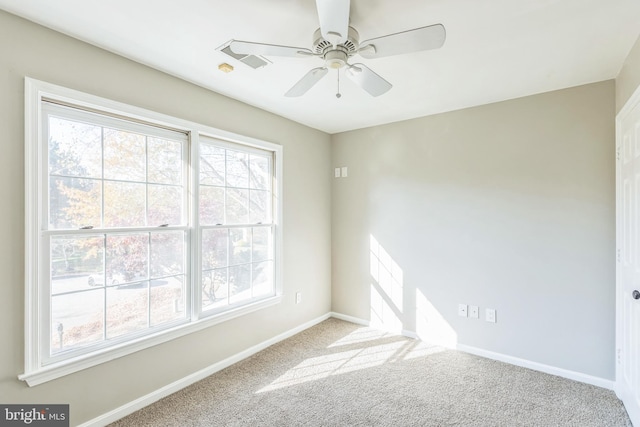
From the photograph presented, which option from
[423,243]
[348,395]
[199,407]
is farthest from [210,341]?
[423,243]

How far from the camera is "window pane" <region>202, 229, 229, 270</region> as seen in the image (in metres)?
2.74

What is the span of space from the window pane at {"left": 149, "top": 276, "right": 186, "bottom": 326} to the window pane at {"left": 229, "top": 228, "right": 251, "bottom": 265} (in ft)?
1.78

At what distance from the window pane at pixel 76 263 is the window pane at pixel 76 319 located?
65mm

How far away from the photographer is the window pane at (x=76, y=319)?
6.26 feet

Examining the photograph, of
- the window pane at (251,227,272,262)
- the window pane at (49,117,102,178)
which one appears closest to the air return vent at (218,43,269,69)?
the window pane at (49,117,102,178)

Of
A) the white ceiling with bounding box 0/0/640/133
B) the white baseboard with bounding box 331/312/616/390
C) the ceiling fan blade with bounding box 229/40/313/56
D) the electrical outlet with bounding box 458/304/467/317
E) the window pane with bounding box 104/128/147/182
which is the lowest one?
the white baseboard with bounding box 331/312/616/390

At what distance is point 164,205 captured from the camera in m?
2.46

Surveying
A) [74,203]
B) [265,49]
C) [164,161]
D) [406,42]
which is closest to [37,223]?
[74,203]

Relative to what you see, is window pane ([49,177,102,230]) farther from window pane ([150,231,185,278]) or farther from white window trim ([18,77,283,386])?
window pane ([150,231,185,278])

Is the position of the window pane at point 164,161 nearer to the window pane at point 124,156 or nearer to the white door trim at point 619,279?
the window pane at point 124,156

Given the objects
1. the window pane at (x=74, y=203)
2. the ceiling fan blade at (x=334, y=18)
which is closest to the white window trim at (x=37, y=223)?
the window pane at (x=74, y=203)

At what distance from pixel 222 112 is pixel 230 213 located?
923mm

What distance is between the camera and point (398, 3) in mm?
1583

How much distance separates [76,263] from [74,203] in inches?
15.0
